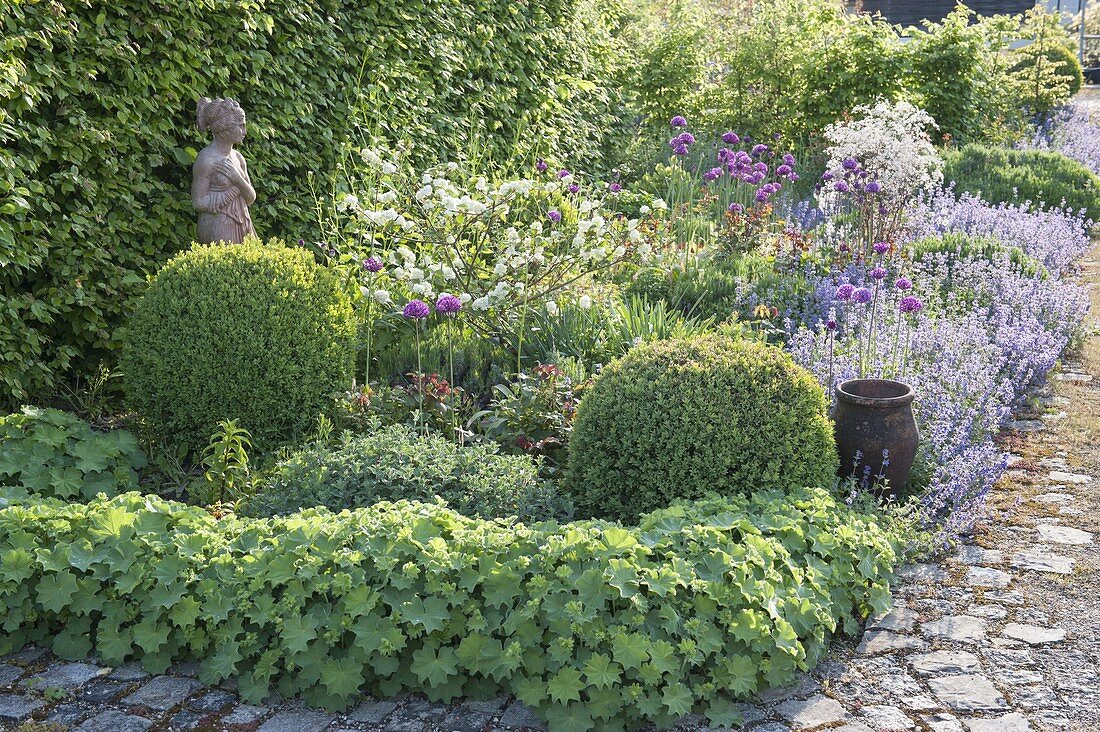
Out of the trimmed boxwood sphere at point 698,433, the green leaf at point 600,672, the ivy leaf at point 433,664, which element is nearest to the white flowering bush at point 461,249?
the trimmed boxwood sphere at point 698,433

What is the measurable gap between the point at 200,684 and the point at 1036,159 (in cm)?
1085

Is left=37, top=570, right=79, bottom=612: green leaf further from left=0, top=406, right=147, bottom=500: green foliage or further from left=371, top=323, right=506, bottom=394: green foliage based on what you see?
left=371, top=323, right=506, bottom=394: green foliage

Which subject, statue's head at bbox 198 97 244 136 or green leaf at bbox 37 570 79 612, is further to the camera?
statue's head at bbox 198 97 244 136

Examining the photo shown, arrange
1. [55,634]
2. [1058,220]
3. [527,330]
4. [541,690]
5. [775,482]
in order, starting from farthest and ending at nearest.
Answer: [1058,220], [527,330], [775,482], [55,634], [541,690]

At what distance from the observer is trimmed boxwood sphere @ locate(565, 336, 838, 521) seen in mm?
3918

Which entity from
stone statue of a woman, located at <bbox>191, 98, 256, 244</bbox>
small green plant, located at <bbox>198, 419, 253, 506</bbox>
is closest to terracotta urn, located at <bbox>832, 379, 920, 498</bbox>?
small green plant, located at <bbox>198, 419, 253, 506</bbox>

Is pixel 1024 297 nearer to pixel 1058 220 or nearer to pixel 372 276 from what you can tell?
pixel 1058 220

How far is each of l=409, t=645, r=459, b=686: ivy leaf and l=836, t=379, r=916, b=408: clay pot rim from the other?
2172 mm

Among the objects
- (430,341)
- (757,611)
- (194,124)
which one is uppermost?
(194,124)

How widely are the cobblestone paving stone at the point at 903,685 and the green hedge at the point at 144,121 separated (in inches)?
91.0

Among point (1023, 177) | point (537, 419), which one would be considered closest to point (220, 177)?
point (537, 419)

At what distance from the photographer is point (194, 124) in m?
5.87

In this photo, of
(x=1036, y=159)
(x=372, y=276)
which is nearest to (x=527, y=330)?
(x=372, y=276)

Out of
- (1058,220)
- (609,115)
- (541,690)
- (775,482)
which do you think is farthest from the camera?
(609,115)
